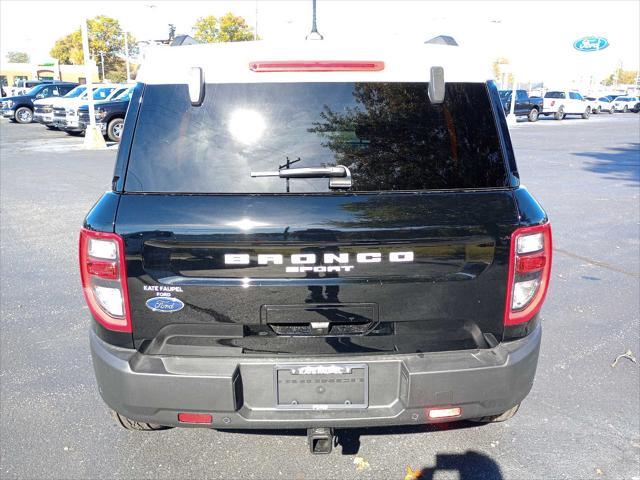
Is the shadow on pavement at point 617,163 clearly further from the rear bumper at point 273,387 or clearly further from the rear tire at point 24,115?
the rear tire at point 24,115

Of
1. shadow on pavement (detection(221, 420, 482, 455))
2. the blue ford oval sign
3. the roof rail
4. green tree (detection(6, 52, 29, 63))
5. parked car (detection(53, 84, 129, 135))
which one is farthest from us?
green tree (detection(6, 52, 29, 63))

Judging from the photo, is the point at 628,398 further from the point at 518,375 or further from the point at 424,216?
the point at 424,216

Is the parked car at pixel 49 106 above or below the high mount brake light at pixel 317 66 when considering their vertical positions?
below

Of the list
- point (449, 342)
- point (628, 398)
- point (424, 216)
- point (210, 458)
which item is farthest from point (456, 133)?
point (628, 398)

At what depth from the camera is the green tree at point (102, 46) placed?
235 feet

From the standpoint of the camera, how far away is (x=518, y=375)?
2.48 m

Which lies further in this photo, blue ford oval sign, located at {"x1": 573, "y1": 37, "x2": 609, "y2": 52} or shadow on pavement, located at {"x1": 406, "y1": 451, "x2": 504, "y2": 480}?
blue ford oval sign, located at {"x1": 573, "y1": 37, "x2": 609, "y2": 52}

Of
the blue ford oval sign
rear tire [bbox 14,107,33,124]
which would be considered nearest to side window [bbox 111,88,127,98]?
rear tire [bbox 14,107,33,124]

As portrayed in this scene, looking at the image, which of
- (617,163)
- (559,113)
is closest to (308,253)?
(617,163)

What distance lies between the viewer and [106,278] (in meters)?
2.38

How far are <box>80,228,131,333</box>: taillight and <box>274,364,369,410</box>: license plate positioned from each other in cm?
72

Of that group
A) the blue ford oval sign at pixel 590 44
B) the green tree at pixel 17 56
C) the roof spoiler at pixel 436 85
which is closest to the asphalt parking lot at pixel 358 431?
the roof spoiler at pixel 436 85

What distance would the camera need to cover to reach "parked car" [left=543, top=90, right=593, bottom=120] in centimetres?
3781

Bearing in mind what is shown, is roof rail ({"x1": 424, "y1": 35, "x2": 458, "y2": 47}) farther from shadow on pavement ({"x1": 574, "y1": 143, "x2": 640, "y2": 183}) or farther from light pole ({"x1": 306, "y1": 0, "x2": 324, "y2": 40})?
shadow on pavement ({"x1": 574, "y1": 143, "x2": 640, "y2": 183})
